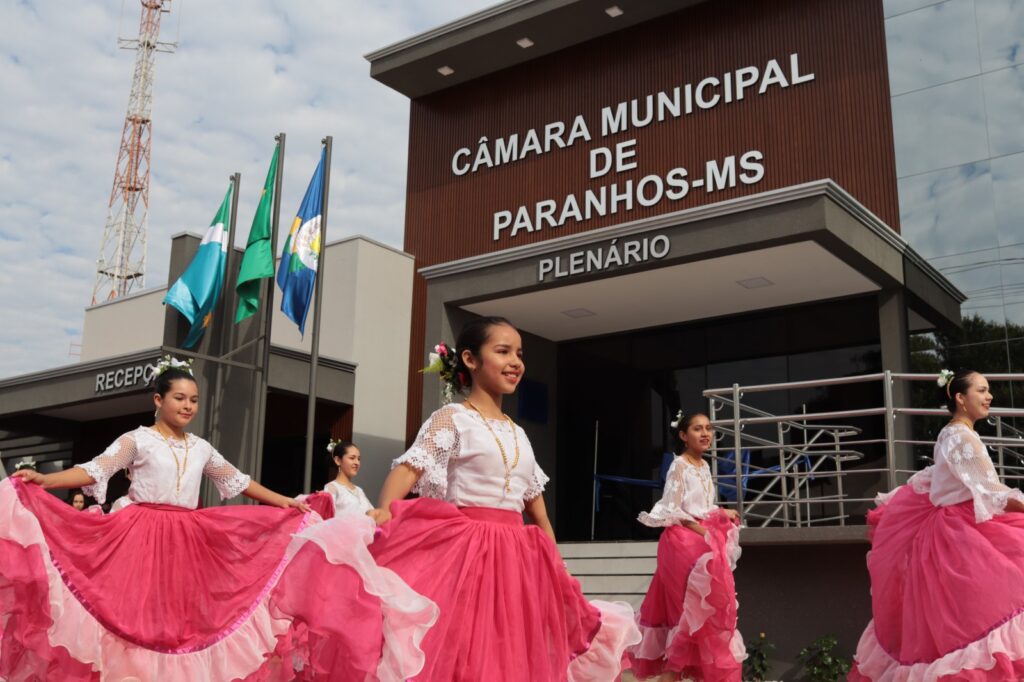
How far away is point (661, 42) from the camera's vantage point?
14898 millimetres

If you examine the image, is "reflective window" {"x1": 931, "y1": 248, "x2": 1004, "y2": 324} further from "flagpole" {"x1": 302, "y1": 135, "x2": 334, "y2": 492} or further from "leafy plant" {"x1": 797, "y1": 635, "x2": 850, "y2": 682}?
"flagpole" {"x1": 302, "y1": 135, "x2": 334, "y2": 492}

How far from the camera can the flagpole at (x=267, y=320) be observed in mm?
13273

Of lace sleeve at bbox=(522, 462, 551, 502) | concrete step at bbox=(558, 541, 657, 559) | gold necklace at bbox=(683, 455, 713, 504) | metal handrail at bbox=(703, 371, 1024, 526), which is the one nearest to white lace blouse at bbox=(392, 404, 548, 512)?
lace sleeve at bbox=(522, 462, 551, 502)

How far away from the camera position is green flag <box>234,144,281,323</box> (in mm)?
14039

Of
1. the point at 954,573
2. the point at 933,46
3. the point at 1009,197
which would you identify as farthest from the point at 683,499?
the point at 933,46

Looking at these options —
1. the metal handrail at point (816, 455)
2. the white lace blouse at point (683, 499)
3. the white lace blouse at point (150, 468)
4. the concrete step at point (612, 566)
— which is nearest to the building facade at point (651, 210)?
the metal handrail at point (816, 455)

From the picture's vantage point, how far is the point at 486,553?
387cm

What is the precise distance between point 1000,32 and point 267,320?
959 cm

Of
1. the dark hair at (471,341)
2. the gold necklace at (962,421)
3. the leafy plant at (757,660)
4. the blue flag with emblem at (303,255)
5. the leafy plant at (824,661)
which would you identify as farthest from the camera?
the blue flag with emblem at (303,255)

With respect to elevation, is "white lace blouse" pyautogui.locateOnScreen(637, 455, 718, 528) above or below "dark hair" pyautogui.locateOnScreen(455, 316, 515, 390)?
below

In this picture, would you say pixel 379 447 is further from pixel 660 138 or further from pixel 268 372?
pixel 660 138

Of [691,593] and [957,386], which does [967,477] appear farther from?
[691,593]

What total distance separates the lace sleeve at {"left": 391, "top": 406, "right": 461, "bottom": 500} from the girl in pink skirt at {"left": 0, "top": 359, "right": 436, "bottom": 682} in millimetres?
1192

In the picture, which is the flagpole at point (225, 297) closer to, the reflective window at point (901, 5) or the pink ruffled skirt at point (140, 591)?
the pink ruffled skirt at point (140, 591)
